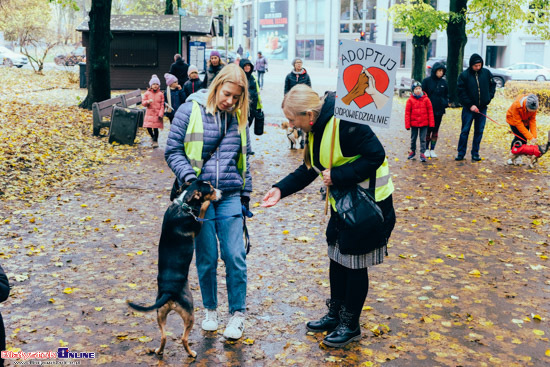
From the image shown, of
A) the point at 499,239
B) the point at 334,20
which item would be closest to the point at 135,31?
the point at 499,239

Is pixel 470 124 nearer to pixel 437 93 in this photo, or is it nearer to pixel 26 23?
pixel 437 93

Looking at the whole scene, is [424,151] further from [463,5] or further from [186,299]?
[463,5]

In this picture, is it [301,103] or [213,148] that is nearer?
[301,103]

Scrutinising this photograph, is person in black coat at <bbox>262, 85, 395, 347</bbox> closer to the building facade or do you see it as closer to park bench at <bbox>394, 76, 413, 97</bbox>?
park bench at <bbox>394, 76, 413, 97</bbox>

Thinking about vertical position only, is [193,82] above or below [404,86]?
above

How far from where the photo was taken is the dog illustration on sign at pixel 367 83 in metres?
4.45

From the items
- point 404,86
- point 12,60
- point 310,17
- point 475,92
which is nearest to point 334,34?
point 310,17

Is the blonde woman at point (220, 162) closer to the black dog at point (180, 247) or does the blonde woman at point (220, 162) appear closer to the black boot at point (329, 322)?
the black dog at point (180, 247)

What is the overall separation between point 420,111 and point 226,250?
28.0 feet

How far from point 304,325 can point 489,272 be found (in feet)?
7.38

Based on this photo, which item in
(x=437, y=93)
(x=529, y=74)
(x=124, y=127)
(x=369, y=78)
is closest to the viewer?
(x=369, y=78)

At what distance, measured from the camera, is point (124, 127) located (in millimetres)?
14180

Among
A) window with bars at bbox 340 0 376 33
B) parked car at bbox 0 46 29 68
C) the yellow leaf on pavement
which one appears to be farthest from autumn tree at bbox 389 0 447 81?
window with bars at bbox 340 0 376 33

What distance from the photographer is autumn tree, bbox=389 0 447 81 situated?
2289 centimetres
